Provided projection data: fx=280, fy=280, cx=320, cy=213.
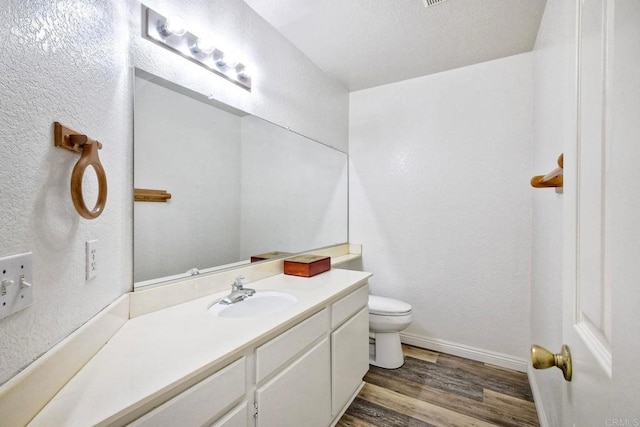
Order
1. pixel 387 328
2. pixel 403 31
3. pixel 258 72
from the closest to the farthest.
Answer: pixel 258 72 < pixel 403 31 < pixel 387 328

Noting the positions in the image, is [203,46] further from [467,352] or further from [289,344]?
[467,352]

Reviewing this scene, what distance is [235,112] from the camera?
1686mm

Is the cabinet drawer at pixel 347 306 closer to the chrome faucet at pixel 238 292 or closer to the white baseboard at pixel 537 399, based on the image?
the chrome faucet at pixel 238 292

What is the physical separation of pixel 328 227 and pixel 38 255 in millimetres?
2131

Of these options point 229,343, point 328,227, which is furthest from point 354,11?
point 229,343

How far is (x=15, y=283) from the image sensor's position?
56 cm

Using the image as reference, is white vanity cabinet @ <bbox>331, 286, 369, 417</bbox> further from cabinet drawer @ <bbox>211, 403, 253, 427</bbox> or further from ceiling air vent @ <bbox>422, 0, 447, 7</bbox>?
ceiling air vent @ <bbox>422, 0, 447, 7</bbox>

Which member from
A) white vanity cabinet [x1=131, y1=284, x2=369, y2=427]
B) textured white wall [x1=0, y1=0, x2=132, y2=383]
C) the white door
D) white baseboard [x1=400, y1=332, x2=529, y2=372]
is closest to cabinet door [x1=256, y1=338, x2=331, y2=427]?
white vanity cabinet [x1=131, y1=284, x2=369, y2=427]

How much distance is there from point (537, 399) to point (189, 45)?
280 cm

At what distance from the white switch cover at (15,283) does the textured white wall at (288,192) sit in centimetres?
117

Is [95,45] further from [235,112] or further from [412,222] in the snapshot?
[412,222]

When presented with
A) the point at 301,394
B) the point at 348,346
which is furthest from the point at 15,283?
the point at 348,346

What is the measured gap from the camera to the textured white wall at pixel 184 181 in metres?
1.24

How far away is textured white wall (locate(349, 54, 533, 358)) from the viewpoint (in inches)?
85.6
